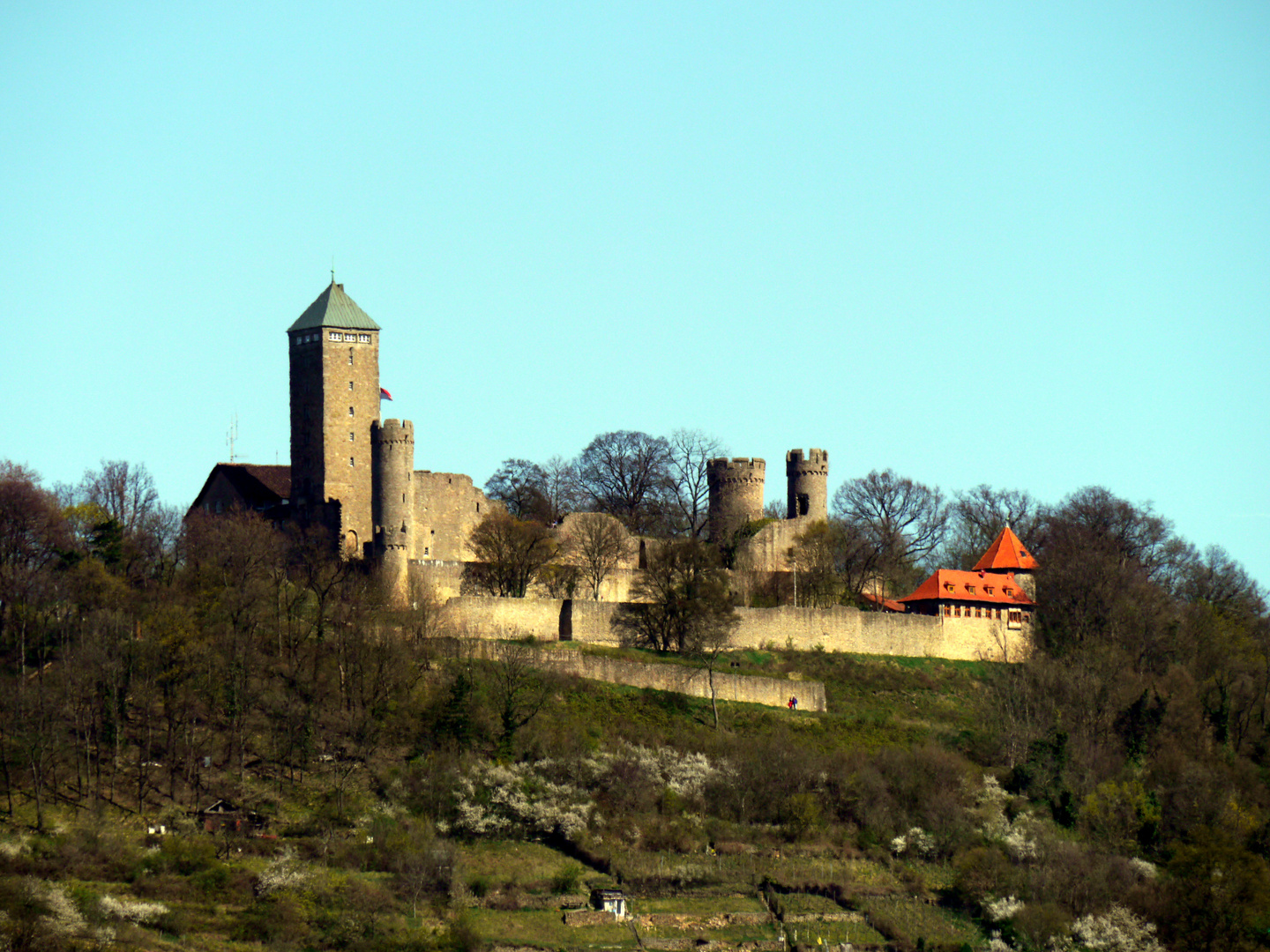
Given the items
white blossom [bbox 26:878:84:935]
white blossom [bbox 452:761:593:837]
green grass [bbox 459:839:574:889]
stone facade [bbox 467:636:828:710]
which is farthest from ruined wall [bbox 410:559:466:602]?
white blossom [bbox 26:878:84:935]

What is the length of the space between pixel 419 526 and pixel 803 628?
12.3 m

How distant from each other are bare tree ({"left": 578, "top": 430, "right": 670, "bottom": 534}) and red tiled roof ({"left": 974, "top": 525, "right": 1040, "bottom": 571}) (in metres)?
14.1

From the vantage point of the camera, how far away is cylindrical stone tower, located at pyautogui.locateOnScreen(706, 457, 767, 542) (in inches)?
2901

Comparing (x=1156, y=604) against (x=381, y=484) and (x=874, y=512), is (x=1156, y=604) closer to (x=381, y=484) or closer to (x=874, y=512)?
(x=874, y=512)

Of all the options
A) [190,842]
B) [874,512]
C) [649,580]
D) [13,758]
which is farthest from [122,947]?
[874,512]

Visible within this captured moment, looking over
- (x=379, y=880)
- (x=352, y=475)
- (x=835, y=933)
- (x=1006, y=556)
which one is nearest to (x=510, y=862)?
(x=379, y=880)

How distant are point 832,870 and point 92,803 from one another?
1781cm

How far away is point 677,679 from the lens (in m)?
59.9

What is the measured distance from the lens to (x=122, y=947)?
42344 millimetres

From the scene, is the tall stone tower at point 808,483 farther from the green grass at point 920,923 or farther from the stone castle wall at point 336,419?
the green grass at point 920,923

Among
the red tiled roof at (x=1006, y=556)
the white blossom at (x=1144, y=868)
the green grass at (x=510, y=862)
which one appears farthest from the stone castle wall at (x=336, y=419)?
the white blossom at (x=1144, y=868)

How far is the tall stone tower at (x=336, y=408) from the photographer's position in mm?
65125

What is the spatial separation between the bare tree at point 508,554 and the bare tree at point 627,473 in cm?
1673

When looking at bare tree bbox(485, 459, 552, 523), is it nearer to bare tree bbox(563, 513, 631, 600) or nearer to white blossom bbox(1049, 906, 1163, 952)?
bare tree bbox(563, 513, 631, 600)
